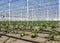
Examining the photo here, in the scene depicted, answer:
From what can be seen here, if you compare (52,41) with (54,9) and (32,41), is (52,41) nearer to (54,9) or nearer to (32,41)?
(32,41)

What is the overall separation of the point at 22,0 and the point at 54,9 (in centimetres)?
669

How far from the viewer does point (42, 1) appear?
14.8 metres

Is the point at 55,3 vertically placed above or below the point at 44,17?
above

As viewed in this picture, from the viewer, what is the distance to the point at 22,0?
42.3 ft

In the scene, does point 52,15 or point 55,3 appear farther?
point 52,15

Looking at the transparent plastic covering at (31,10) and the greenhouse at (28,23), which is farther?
the transparent plastic covering at (31,10)

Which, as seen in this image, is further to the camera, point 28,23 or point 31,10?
point 31,10

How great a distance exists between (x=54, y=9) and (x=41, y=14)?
1878 mm

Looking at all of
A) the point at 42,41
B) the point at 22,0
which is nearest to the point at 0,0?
the point at 22,0

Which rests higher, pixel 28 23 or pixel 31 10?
pixel 31 10

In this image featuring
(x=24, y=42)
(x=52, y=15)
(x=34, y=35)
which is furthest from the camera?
(x=52, y=15)

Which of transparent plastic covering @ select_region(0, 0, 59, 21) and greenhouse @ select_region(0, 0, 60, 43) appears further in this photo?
transparent plastic covering @ select_region(0, 0, 59, 21)

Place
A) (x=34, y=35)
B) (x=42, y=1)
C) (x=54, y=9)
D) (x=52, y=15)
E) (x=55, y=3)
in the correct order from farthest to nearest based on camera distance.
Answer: (x=52, y=15) → (x=54, y=9) → (x=55, y=3) → (x=42, y=1) → (x=34, y=35)

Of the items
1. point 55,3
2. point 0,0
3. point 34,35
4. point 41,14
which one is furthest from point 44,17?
point 34,35
